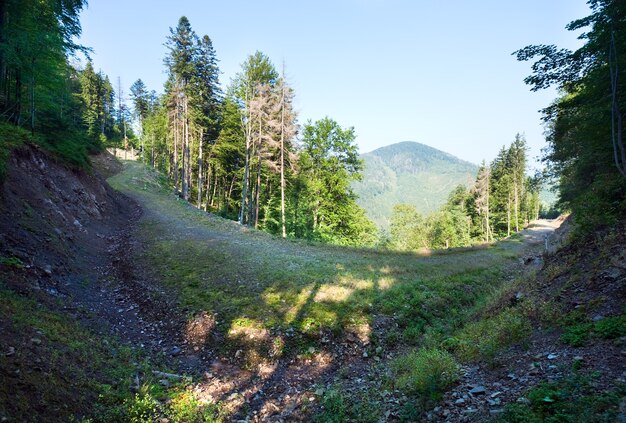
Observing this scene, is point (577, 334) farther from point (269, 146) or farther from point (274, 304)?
point (269, 146)

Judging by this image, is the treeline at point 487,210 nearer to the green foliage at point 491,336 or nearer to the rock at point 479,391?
the green foliage at point 491,336

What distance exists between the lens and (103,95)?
66625 mm

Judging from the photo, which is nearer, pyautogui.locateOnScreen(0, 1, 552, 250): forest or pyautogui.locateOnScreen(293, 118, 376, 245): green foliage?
pyautogui.locateOnScreen(0, 1, 552, 250): forest

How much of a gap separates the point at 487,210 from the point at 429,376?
5334 centimetres

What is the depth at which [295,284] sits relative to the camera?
1302 centimetres

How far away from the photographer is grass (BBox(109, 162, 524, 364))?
33.7 ft

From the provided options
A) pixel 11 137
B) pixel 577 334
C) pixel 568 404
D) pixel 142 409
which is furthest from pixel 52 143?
pixel 577 334

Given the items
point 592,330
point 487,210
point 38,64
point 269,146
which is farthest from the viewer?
point 487,210

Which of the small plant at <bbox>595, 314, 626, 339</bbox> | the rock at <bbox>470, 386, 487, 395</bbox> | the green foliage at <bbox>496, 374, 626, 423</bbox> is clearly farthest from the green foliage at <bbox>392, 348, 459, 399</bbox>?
the small plant at <bbox>595, 314, 626, 339</bbox>

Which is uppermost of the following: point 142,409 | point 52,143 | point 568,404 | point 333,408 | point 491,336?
point 52,143

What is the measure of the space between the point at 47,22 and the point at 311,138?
75.2ft

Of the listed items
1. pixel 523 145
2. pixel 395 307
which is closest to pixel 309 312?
pixel 395 307

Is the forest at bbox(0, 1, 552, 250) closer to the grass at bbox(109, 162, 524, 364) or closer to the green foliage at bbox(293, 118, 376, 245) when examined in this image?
the green foliage at bbox(293, 118, 376, 245)

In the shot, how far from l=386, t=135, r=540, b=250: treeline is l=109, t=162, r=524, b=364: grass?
38067mm
